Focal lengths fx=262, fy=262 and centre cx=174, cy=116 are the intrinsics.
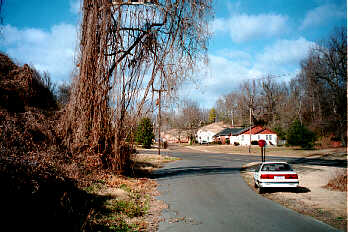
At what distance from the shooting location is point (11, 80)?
1200 centimetres

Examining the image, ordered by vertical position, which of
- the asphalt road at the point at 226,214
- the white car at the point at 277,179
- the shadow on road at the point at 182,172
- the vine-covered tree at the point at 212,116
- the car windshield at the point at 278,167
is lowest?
the shadow on road at the point at 182,172

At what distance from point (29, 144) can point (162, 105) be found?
18.0 ft

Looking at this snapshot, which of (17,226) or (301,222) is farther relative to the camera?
(301,222)

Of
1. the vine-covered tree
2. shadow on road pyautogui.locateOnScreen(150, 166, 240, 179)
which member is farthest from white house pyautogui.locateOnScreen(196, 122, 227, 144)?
shadow on road pyautogui.locateOnScreen(150, 166, 240, 179)

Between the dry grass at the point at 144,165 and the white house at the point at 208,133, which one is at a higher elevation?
the white house at the point at 208,133

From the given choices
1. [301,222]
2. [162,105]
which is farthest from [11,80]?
[301,222]

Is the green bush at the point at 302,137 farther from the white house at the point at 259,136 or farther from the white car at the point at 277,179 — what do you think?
the white car at the point at 277,179

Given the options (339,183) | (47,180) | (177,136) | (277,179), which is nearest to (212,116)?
(177,136)

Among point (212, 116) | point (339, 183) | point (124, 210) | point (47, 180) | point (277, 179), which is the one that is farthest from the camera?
point (212, 116)

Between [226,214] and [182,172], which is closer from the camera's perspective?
[226,214]

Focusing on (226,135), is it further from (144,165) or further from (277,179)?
(277,179)

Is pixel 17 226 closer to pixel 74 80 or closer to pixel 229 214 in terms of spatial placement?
pixel 229 214

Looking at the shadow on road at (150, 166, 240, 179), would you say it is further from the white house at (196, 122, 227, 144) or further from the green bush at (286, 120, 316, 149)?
the white house at (196, 122, 227, 144)

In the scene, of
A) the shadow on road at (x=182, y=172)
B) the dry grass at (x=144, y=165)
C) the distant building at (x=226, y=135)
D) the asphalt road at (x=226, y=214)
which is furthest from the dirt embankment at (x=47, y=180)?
the distant building at (x=226, y=135)
